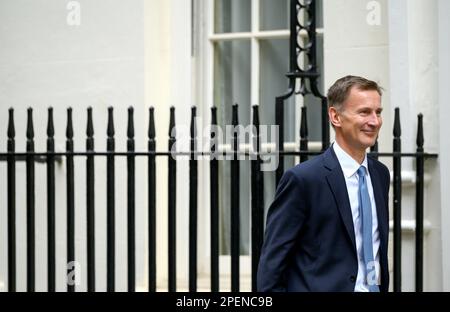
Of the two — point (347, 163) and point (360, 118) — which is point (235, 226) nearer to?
point (347, 163)

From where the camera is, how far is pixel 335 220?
4.18 m

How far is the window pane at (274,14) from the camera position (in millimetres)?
8094

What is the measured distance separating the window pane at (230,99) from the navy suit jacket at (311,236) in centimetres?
391

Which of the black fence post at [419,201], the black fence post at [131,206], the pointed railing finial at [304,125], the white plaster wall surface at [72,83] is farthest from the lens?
the white plaster wall surface at [72,83]

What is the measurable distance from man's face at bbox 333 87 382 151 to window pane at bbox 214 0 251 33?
404cm

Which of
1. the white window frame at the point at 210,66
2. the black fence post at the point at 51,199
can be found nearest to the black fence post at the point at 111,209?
the black fence post at the point at 51,199

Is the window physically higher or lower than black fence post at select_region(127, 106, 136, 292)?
higher

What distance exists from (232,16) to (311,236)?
14.0ft

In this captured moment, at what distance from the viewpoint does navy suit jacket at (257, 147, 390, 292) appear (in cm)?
415

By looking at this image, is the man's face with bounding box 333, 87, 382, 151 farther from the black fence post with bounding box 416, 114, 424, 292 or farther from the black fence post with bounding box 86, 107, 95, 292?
the black fence post with bounding box 86, 107, 95, 292

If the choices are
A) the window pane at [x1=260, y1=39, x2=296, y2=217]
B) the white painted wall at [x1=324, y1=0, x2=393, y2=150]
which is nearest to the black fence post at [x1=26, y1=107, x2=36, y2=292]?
the window pane at [x1=260, y1=39, x2=296, y2=217]

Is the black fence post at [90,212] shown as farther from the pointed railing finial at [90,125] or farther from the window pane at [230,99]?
the window pane at [230,99]

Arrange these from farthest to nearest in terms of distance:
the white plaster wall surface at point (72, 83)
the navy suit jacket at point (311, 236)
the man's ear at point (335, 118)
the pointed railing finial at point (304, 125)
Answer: the white plaster wall surface at point (72, 83)
the pointed railing finial at point (304, 125)
the man's ear at point (335, 118)
the navy suit jacket at point (311, 236)

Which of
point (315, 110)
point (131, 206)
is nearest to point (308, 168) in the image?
point (131, 206)
